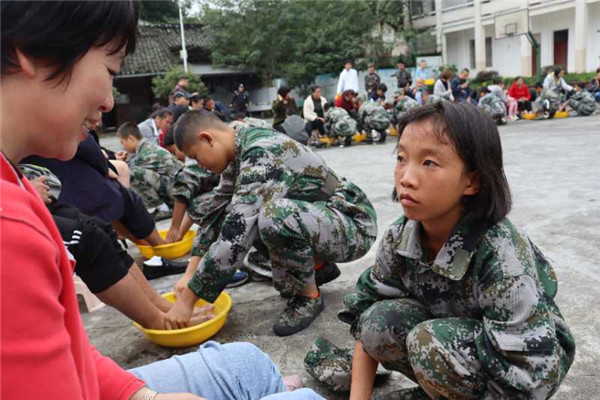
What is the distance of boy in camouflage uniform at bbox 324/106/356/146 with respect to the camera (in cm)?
943

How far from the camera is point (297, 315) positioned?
7.25 feet

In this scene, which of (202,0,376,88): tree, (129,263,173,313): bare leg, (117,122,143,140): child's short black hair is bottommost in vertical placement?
(129,263,173,313): bare leg

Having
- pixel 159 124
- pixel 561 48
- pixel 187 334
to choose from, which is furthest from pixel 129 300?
pixel 561 48

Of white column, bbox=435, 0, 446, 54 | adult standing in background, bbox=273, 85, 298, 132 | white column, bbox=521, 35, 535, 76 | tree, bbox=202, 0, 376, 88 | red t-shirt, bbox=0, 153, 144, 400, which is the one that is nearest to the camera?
red t-shirt, bbox=0, 153, 144, 400

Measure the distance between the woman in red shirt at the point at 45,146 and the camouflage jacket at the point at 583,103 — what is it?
38.5 ft

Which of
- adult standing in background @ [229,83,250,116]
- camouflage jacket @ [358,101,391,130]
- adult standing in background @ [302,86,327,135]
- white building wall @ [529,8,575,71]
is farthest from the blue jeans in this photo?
white building wall @ [529,8,575,71]

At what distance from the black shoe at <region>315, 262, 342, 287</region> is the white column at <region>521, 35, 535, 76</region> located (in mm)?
18218

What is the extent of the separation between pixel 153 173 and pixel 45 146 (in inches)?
144

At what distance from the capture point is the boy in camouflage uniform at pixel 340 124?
9430 millimetres

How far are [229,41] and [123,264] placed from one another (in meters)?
19.2

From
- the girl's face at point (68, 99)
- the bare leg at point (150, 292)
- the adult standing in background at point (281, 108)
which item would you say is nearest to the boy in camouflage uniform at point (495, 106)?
the adult standing in background at point (281, 108)

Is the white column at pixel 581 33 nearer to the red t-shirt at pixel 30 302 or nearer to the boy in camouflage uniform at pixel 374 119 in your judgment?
the boy in camouflage uniform at pixel 374 119

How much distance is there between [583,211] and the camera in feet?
11.6

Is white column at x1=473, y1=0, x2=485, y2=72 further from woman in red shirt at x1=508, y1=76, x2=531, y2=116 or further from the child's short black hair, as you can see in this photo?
the child's short black hair
